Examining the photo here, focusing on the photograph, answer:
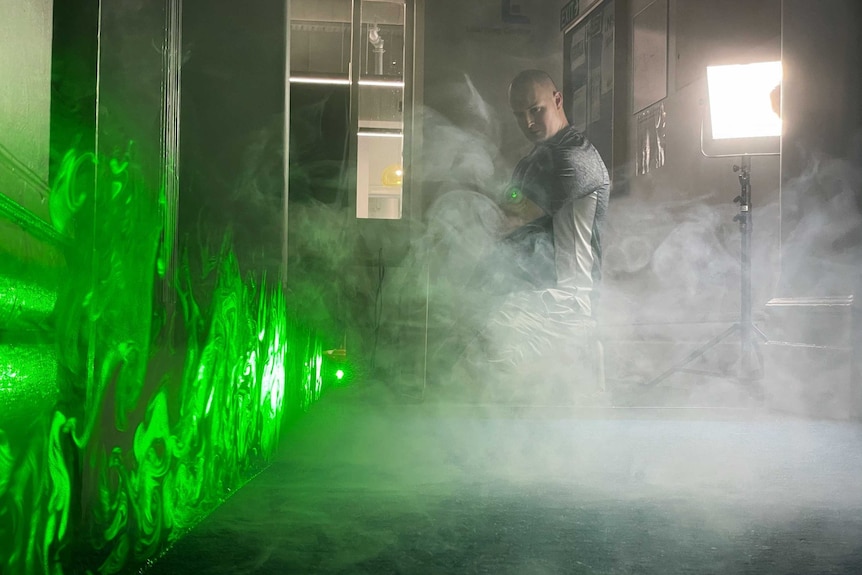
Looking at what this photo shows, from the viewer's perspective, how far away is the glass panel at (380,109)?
3438 mm

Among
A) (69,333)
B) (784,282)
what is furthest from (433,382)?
(69,333)

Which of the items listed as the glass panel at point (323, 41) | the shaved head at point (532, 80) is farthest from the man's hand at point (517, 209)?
the glass panel at point (323, 41)

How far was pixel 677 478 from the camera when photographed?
1657 millimetres

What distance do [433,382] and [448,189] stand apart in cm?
91

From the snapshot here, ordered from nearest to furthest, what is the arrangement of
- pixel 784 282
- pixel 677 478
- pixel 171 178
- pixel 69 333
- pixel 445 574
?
pixel 69 333
pixel 445 574
pixel 171 178
pixel 677 478
pixel 784 282

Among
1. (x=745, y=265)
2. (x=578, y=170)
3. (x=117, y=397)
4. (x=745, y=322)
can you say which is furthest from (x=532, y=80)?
(x=117, y=397)

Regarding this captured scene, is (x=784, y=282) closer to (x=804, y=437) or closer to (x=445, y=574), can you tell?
(x=804, y=437)

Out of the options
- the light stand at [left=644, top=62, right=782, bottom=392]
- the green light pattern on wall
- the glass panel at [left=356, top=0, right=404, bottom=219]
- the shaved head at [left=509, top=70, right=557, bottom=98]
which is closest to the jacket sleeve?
the shaved head at [left=509, top=70, right=557, bottom=98]

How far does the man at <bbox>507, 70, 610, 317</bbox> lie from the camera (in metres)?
3.63

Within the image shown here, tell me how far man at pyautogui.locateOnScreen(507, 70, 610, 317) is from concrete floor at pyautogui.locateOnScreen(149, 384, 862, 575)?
1297 millimetres

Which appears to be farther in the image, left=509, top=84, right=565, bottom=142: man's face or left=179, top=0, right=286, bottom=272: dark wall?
left=509, top=84, right=565, bottom=142: man's face

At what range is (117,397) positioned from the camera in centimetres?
85

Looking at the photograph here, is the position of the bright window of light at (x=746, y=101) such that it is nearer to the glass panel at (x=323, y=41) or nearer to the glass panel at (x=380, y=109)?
the glass panel at (x=380, y=109)

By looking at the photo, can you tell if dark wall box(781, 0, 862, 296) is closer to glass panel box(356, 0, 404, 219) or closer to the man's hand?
the man's hand
